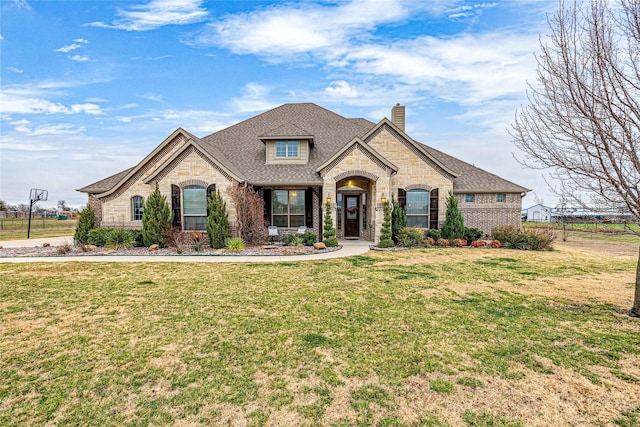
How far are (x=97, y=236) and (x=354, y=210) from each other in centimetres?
1367

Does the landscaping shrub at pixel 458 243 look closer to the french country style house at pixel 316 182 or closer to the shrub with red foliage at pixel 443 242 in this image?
the shrub with red foliage at pixel 443 242

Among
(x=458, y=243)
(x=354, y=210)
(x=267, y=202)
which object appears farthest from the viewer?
(x=354, y=210)

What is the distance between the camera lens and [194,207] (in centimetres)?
1452

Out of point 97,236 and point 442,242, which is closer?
point 97,236

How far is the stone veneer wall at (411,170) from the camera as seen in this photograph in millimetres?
16188

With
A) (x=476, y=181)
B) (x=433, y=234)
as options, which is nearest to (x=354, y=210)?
(x=433, y=234)

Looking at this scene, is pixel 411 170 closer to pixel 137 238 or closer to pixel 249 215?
pixel 249 215

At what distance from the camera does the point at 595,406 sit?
281cm

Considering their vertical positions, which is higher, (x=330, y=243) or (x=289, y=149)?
(x=289, y=149)

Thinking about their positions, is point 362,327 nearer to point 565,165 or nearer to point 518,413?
point 518,413

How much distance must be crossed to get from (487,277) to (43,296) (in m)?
11.3

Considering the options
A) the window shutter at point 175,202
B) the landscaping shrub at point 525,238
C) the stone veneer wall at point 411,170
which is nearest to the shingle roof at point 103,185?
the window shutter at point 175,202

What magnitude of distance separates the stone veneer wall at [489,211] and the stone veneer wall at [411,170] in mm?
1397

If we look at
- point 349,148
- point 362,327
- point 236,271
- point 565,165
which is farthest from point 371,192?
point 362,327
